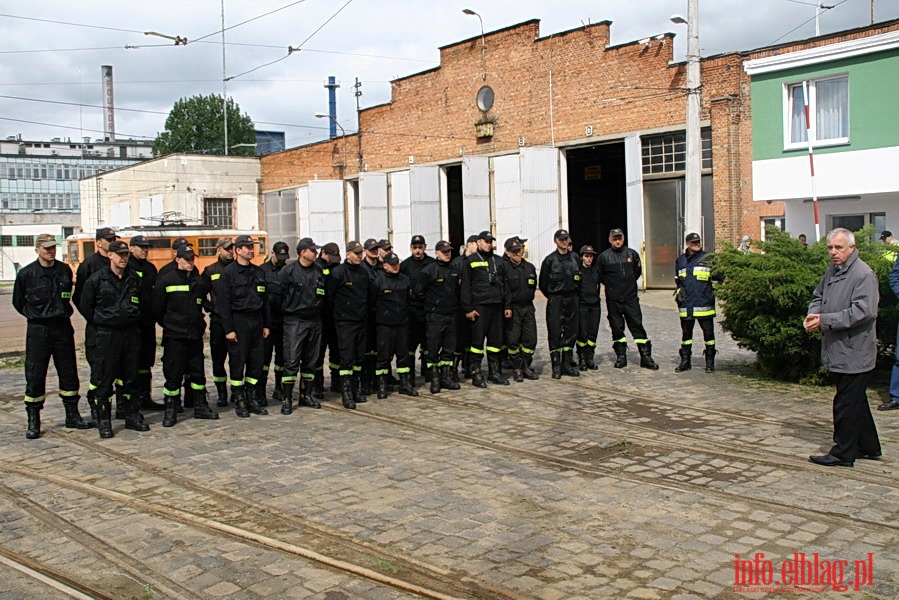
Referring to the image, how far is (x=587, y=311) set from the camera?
12.4m

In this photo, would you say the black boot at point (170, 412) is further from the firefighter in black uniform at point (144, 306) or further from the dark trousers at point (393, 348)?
the dark trousers at point (393, 348)

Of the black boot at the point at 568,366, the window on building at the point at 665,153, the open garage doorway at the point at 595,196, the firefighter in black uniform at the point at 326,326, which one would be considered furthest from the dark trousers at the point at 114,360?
the open garage doorway at the point at 595,196

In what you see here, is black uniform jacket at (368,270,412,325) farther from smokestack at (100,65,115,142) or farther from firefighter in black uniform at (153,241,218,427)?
smokestack at (100,65,115,142)

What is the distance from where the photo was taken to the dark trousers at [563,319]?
39.7ft

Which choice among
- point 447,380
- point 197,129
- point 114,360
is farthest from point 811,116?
point 197,129

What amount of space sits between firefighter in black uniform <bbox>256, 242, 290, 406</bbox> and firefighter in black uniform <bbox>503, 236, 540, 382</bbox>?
3.11m

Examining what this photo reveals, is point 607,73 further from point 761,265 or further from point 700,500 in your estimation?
point 700,500

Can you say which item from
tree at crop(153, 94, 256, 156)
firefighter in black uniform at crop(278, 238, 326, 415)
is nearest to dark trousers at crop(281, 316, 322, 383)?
firefighter in black uniform at crop(278, 238, 326, 415)

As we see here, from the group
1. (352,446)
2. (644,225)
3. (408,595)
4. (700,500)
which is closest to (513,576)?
(408,595)

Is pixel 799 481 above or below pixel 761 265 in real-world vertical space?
below

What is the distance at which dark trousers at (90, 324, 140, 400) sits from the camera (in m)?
8.98

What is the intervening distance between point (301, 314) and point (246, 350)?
31.4 inches

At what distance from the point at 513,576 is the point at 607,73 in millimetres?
23999

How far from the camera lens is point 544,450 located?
8070 millimetres
